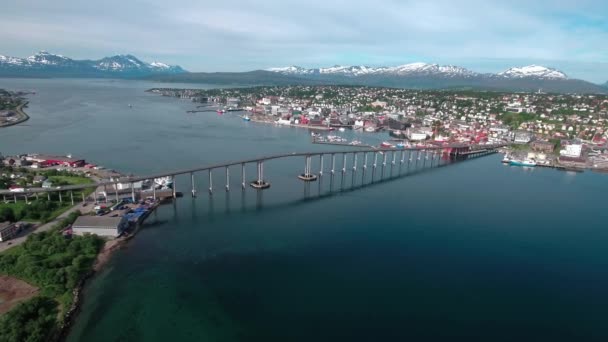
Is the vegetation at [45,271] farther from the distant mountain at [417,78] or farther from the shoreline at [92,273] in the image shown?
the distant mountain at [417,78]

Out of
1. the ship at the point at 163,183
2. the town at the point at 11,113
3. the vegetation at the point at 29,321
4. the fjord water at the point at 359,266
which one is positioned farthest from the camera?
the town at the point at 11,113

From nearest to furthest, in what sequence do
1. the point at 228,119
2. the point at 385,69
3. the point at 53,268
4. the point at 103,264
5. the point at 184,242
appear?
the point at 53,268
the point at 103,264
the point at 184,242
the point at 228,119
the point at 385,69

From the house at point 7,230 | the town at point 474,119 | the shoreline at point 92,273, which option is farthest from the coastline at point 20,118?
the shoreline at point 92,273

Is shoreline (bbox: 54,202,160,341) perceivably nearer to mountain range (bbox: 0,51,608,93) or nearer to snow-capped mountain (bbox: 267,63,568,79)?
mountain range (bbox: 0,51,608,93)

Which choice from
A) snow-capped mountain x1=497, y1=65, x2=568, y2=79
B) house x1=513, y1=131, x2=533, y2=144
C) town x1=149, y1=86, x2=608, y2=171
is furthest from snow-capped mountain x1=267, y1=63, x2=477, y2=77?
house x1=513, y1=131, x2=533, y2=144

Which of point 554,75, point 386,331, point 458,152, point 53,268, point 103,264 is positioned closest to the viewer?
point 386,331

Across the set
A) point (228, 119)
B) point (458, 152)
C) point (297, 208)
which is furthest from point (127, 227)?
point (228, 119)

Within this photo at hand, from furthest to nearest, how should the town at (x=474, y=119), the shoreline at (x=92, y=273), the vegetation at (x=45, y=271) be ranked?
1. the town at (x=474, y=119)
2. the shoreline at (x=92, y=273)
3. the vegetation at (x=45, y=271)

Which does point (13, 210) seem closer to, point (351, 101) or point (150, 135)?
point (150, 135)
